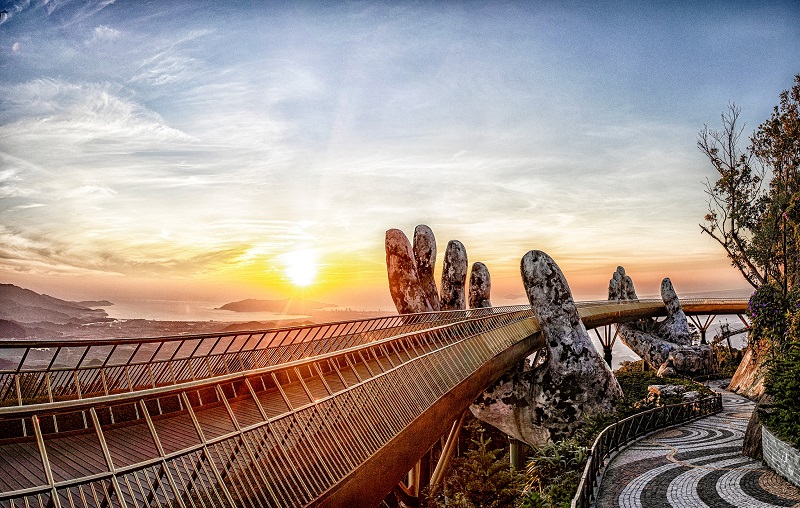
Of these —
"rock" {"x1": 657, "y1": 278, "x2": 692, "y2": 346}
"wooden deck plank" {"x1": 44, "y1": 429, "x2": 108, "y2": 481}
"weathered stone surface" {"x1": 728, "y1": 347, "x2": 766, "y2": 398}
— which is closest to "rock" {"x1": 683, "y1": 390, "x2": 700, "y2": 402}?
"weathered stone surface" {"x1": 728, "y1": 347, "x2": 766, "y2": 398}

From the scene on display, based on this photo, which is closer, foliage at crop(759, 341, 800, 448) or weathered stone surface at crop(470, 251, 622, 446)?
foliage at crop(759, 341, 800, 448)

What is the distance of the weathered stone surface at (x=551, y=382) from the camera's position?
20828 millimetres

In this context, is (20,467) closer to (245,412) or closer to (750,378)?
(245,412)

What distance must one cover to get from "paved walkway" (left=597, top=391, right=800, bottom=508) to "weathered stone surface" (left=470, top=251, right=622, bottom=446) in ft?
11.0

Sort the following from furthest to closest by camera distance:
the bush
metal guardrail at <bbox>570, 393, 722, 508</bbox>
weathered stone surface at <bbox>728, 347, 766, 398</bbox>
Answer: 1. weathered stone surface at <bbox>728, 347, 766, 398</bbox>
2. the bush
3. metal guardrail at <bbox>570, 393, 722, 508</bbox>

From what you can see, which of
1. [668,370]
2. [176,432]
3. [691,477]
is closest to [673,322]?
[668,370]

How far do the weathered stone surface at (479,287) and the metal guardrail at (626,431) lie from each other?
12929mm

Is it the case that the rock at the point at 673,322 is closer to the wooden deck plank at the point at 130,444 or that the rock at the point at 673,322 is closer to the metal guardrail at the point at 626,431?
the metal guardrail at the point at 626,431

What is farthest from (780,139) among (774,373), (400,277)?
(400,277)

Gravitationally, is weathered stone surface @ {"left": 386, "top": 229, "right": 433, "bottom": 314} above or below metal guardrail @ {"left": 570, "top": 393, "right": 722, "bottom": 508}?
above

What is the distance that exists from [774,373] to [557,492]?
690 cm

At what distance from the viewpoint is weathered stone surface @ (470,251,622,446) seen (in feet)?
68.3

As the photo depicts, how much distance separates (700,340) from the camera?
152ft

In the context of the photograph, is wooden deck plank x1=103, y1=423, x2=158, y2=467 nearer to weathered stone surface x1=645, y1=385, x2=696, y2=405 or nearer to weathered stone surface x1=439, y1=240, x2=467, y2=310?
weathered stone surface x1=645, y1=385, x2=696, y2=405
